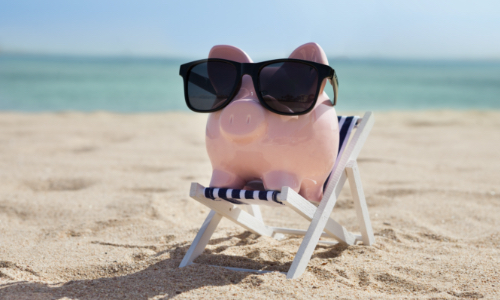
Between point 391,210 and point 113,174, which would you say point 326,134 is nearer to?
point 391,210

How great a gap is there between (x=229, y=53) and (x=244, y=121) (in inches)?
18.0

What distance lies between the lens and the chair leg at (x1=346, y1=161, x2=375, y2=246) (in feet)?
9.48

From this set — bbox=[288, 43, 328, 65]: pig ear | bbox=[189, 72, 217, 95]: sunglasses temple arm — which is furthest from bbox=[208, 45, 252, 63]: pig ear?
bbox=[288, 43, 328, 65]: pig ear

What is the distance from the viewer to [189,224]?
3826 mm

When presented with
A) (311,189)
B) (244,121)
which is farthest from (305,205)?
(244,121)

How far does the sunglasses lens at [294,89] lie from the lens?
7.99 feet

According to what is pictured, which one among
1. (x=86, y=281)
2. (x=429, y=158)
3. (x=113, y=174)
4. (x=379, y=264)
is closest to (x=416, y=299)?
(x=379, y=264)

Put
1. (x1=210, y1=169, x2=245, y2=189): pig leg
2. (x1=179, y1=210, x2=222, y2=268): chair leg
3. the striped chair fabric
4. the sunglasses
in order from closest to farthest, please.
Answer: the striped chair fabric, the sunglasses, (x1=210, y1=169, x2=245, y2=189): pig leg, (x1=179, y1=210, x2=222, y2=268): chair leg

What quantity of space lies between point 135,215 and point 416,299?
2380 millimetres

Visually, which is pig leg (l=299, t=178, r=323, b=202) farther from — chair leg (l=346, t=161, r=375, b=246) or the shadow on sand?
the shadow on sand

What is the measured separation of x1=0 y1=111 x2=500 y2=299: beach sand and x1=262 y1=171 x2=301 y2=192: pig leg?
1.59 feet

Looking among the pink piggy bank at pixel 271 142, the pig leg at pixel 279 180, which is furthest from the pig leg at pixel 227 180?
the pig leg at pixel 279 180

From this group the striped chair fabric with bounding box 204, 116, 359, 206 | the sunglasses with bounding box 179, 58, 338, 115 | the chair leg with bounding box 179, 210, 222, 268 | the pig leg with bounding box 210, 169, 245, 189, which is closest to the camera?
the striped chair fabric with bounding box 204, 116, 359, 206

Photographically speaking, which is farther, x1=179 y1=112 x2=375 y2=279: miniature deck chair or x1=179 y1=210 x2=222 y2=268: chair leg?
x1=179 y1=210 x2=222 y2=268: chair leg
